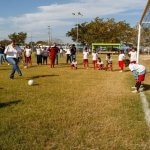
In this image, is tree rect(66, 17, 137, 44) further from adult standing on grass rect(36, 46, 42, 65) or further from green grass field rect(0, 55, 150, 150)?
green grass field rect(0, 55, 150, 150)

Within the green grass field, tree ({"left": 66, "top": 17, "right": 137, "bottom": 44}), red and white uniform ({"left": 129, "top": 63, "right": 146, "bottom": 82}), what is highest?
tree ({"left": 66, "top": 17, "right": 137, "bottom": 44})

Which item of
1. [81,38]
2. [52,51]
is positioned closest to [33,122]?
[52,51]

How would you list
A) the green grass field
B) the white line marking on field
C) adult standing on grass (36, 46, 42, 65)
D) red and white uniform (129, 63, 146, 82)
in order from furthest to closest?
adult standing on grass (36, 46, 42, 65) < red and white uniform (129, 63, 146, 82) < the white line marking on field < the green grass field

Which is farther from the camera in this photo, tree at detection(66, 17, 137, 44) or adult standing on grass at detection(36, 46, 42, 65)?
tree at detection(66, 17, 137, 44)

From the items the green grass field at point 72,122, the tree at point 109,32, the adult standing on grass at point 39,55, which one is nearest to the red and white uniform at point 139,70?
the green grass field at point 72,122

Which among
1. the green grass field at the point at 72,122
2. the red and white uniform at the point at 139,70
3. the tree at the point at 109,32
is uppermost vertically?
the tree at the point at 109,32

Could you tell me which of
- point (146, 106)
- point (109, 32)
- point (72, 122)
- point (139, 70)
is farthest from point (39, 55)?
point (109, 32)

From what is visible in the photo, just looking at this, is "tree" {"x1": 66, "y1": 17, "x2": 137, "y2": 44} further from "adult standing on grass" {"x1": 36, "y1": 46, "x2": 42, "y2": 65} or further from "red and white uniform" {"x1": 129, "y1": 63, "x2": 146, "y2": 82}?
"red and white uniform" {"x1": 129, "y1": 63, "x2": 146, "y2": 82}

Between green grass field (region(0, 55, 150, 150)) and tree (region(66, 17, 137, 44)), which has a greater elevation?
tree (region(66, 17, 137, 44))

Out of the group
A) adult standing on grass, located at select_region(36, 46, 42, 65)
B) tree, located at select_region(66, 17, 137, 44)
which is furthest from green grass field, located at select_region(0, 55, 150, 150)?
tree, located at select_region(66, 17, 137, 44)

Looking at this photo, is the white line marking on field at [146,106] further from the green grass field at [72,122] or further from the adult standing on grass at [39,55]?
the adult standing on grass at [39,55]

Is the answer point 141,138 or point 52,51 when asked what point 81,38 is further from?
point 141,138

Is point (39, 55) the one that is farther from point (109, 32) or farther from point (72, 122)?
point (109, 32)

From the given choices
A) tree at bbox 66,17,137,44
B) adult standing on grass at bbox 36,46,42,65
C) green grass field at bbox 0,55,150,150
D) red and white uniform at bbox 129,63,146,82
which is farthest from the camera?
tree at bbox 66,17,137,44
